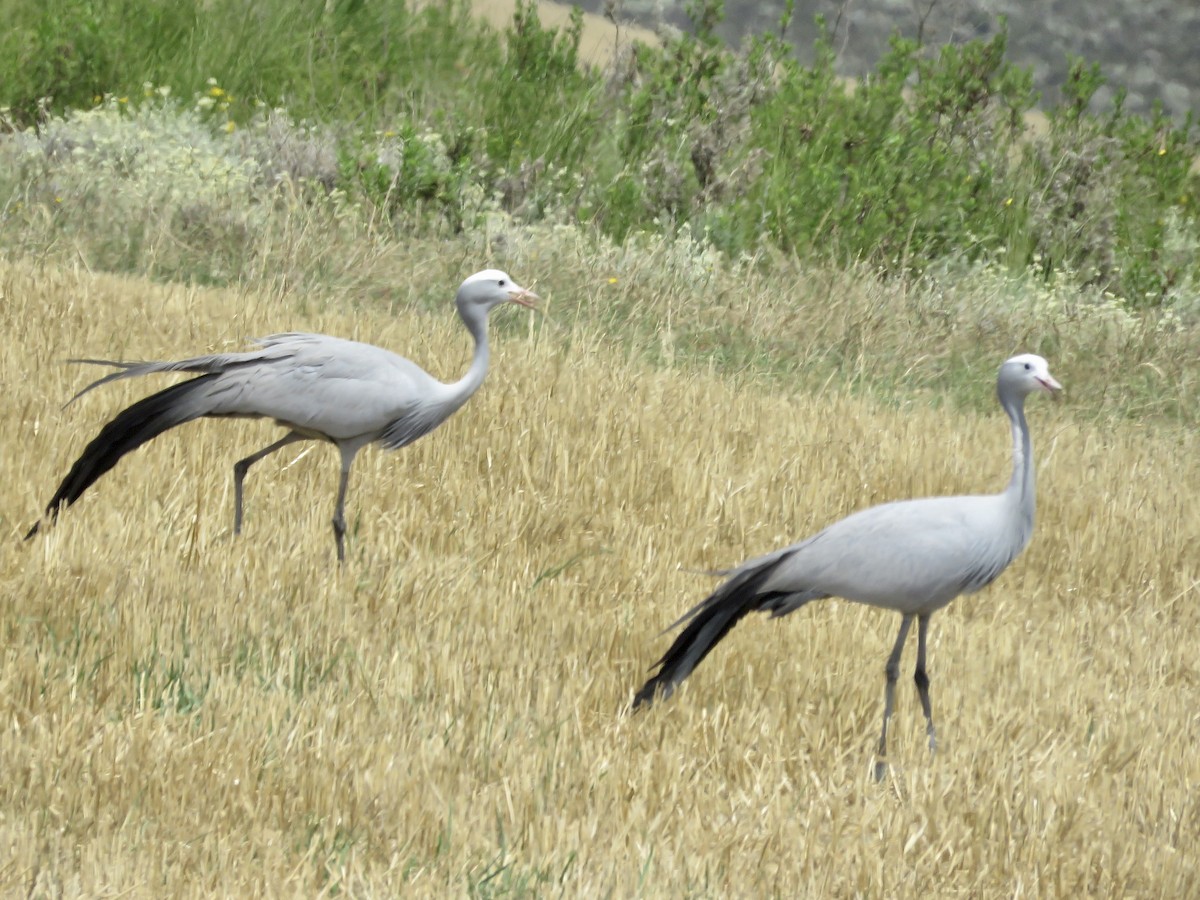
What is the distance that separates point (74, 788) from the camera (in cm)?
355

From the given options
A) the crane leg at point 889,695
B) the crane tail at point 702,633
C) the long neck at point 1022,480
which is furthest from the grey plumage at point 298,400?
the long neck at point 1022,480

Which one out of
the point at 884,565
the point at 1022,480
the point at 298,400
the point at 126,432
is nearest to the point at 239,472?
the point at 298,400

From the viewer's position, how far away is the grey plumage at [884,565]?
4.45 meters

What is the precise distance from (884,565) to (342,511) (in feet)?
6.58

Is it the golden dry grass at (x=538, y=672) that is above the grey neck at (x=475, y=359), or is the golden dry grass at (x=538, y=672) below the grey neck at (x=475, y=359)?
below

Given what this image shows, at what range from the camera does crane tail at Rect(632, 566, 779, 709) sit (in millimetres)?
4406

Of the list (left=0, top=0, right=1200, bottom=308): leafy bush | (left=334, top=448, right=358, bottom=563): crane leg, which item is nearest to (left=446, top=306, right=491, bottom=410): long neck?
(left=334, top=448, right=358, bottom=563): crane leg

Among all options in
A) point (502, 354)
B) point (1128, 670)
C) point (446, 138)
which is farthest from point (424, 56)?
point (1128, 670)

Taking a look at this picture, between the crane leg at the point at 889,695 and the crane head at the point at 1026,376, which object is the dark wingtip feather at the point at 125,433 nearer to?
the crane leg at the point at 889,695

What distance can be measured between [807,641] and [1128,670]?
4.26ft

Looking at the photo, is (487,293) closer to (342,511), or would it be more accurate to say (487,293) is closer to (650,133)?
(342,511)

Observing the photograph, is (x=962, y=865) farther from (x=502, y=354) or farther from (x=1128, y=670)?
(x=502, y=354)

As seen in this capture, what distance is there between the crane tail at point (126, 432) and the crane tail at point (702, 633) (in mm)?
1749

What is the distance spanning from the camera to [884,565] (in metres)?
4.45
